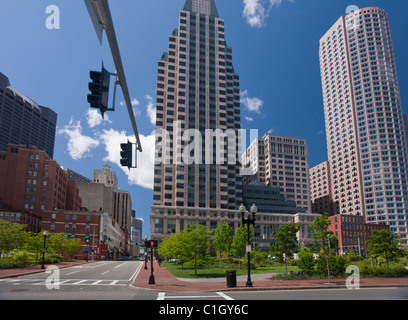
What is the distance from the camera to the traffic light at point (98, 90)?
8.14m

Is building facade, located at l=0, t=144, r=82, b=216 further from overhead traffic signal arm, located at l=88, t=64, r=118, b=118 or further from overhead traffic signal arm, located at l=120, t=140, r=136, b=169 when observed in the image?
overhead traffic signal arm, located at l=88, t=64, r=118, b=118

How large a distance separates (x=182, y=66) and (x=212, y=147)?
32111mm

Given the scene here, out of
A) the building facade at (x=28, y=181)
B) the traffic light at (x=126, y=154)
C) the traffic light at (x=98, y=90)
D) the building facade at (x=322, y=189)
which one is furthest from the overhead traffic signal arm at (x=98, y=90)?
the building facade at (x=322, y=189)

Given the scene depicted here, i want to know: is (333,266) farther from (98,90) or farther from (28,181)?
(28,181)

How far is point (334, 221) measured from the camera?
12606 cm

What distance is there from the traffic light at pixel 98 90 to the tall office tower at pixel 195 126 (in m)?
101

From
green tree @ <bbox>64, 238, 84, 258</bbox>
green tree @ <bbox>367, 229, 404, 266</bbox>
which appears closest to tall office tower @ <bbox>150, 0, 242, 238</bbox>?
green tree @ <bbox>64, 238, 84, 258</bbox>

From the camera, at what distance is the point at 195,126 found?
386ft

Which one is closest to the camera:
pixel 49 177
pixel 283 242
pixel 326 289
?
pixel 326 289

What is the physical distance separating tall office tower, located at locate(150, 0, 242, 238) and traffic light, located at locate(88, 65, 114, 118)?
100591 mm

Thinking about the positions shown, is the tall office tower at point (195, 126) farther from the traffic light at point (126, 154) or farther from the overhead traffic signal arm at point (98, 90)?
the overhead traffic signal arm at point (98, 90)

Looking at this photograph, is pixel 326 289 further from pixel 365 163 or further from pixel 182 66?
pixel 365 163
